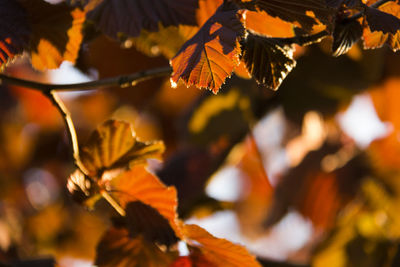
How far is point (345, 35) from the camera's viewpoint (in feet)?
1.44

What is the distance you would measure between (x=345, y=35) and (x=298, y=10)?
5 centimetres

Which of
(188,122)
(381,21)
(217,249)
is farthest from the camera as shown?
(188,122)

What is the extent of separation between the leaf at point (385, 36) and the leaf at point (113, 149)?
0.24 m

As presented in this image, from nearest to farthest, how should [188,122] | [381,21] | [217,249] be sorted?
[381,21] → [217,249] → [188,122]

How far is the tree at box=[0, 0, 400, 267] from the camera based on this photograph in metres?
0.44

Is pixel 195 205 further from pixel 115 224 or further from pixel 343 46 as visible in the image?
pixel 343 46

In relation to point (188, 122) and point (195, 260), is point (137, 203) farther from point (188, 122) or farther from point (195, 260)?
point (188, 122)

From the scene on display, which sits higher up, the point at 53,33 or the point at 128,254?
the point at 53,33

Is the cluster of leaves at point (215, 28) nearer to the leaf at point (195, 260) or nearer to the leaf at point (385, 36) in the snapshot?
the leaf at point (385, 36)

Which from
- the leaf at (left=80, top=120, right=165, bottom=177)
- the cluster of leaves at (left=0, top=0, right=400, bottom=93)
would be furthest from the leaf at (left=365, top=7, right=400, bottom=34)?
the leaf at (left=80, top=120, right=165, bottom=177)

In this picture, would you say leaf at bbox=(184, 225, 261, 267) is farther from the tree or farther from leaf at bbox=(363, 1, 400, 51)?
leaf at bbox=(363, 1, 400, 51)

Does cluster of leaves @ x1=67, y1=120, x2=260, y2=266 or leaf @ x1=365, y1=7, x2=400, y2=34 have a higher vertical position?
leaf @ x1=365, y1=7, x2=400, y2=34

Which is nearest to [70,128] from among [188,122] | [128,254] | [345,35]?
[128,254]

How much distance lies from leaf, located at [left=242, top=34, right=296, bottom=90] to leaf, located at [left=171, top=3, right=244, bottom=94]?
3cm
